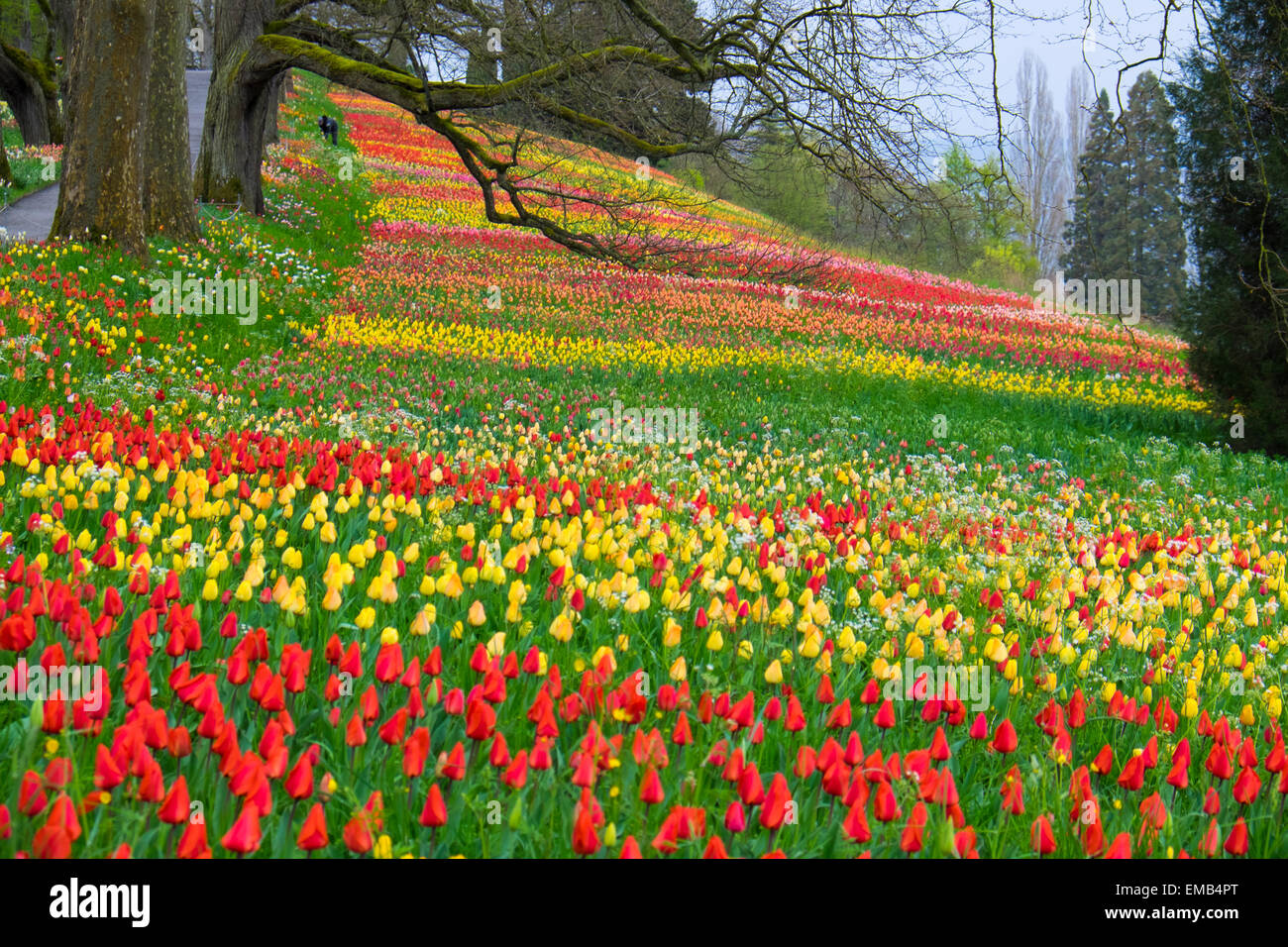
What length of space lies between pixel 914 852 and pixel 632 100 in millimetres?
9313

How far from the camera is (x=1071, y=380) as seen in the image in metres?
17.3

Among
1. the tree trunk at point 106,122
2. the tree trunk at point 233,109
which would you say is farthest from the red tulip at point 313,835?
the tree trunk at point 233,109

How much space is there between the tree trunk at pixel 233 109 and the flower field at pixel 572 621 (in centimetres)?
824

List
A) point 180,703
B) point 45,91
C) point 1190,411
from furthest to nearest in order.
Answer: point 45,91, point 1190,411, point 180,703

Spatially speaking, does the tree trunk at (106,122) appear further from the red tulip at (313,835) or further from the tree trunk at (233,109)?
the red tulip at (313,835)

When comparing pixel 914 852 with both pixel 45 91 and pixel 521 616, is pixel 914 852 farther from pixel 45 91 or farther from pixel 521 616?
pixel 45 91

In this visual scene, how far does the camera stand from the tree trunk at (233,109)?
687 inches

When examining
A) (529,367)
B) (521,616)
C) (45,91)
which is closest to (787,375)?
(529,367)

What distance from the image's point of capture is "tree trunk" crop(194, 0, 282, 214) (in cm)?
1744

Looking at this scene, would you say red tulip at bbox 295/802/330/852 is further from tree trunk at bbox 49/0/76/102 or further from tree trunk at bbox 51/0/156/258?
tree trunk at bbox 49/0/76/102

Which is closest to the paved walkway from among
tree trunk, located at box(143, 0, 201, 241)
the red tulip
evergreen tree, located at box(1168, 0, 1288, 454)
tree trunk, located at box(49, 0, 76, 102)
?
tree trunk, located at box(143, 0, 201, 241)

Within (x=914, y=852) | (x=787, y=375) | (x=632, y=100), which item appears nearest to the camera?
(x=914, y=852)

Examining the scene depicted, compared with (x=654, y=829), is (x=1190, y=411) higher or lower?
higher

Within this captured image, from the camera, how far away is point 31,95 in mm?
23609
